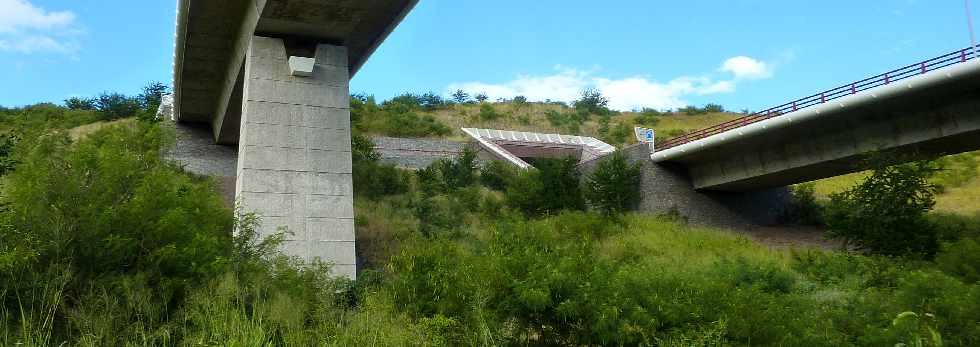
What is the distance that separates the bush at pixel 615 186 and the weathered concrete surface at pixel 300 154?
14.1 m

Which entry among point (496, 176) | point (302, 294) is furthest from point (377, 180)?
point (302, 294)

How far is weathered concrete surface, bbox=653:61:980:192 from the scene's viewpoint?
23.2 metres

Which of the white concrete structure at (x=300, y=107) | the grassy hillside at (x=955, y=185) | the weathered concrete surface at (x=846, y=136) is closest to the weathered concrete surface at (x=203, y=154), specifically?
the white concrete structure at (x=300, y=107)

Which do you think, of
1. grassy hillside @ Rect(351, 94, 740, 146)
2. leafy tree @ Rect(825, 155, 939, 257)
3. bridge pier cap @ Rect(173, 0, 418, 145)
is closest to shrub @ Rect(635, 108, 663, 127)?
grassy hillside @ Rect(351, 94, 740, 146)

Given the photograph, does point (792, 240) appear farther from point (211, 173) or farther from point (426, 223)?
point (211, 173)

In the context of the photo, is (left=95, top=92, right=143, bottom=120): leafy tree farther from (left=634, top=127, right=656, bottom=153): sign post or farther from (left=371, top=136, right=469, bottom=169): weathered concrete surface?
(left=634, top=127, right=656, bottom=153): sign post

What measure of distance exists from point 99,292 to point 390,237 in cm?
1599

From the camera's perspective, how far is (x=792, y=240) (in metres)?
30.3

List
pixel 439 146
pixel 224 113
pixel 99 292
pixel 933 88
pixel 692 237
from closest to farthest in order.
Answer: pixel 99 292 < pixel 933 88 < pixel 692 237 < pixel 224 113 < pixel 439 146

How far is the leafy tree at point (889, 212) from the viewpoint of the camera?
22016mm

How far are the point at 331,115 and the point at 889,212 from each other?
52.3 feet

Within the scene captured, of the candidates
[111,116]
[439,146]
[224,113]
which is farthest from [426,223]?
[111,116]

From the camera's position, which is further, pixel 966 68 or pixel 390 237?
pixel 390 237

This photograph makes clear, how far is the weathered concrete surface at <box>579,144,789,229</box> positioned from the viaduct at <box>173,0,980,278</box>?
2.28 meters
